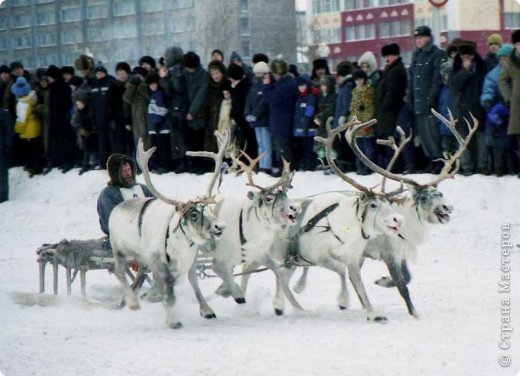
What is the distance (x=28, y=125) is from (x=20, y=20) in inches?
71.3

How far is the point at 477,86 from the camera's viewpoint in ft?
47.7

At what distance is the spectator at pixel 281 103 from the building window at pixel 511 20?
2.69m

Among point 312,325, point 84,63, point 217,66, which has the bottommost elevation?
point 312,325

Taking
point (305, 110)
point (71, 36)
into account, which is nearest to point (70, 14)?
point (71, 36)

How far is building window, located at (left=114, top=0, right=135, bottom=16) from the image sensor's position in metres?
19.5

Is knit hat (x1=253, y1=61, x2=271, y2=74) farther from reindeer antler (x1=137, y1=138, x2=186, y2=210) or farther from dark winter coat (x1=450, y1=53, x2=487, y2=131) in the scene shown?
reindeer antler (x1=137, y1=138, x2=186, y2=210)

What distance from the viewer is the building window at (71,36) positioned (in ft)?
63.0

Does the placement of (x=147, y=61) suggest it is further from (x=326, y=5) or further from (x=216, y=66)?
(x=326, y=5)

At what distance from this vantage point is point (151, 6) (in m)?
19.3

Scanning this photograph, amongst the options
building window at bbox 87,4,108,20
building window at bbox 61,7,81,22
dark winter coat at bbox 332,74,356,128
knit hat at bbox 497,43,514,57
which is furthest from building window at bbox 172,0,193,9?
knit hat at bbox 497,43,514,57

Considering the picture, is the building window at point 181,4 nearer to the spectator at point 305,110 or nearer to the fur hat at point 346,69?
the spectator at point 305,110

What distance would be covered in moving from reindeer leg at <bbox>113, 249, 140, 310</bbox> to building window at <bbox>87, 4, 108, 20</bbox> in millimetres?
8699

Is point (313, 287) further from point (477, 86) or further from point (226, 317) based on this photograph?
point (477, 86)

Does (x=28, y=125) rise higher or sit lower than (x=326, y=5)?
lower
